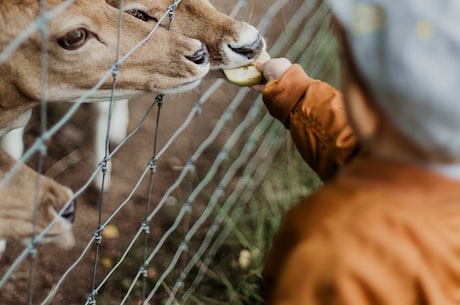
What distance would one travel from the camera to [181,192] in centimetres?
339

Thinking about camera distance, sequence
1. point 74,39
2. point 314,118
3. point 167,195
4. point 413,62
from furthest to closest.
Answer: point 167,195, point 74,39, point 314,118, point 413,62

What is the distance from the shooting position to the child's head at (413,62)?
1.10 meters

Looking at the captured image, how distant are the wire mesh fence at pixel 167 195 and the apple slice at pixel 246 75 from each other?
0.26m

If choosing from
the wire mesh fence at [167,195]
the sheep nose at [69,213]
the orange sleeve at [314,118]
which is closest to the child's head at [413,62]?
the orange sleeve at [314,118]

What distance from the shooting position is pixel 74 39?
7.43ft

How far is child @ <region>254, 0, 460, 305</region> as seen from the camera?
3.65ft

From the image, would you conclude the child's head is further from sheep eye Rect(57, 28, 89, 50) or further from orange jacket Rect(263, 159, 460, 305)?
sheep eye Rect(57, 28, 89, 50)

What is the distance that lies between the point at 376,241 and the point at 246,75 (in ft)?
4.05

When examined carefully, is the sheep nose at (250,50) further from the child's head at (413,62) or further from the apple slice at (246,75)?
the child's head at (413,62)

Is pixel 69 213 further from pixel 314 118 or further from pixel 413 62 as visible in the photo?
pixel 413 62

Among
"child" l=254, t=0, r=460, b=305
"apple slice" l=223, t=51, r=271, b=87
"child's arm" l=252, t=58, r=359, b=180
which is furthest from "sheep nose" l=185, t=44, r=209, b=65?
"child" l=254, t=0, r=460, b=305

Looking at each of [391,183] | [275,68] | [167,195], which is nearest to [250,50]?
[275,68]

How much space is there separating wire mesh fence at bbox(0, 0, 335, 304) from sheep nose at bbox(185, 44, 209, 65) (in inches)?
6.9

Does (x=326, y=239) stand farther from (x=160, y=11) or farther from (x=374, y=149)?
(x=160, y=11)
